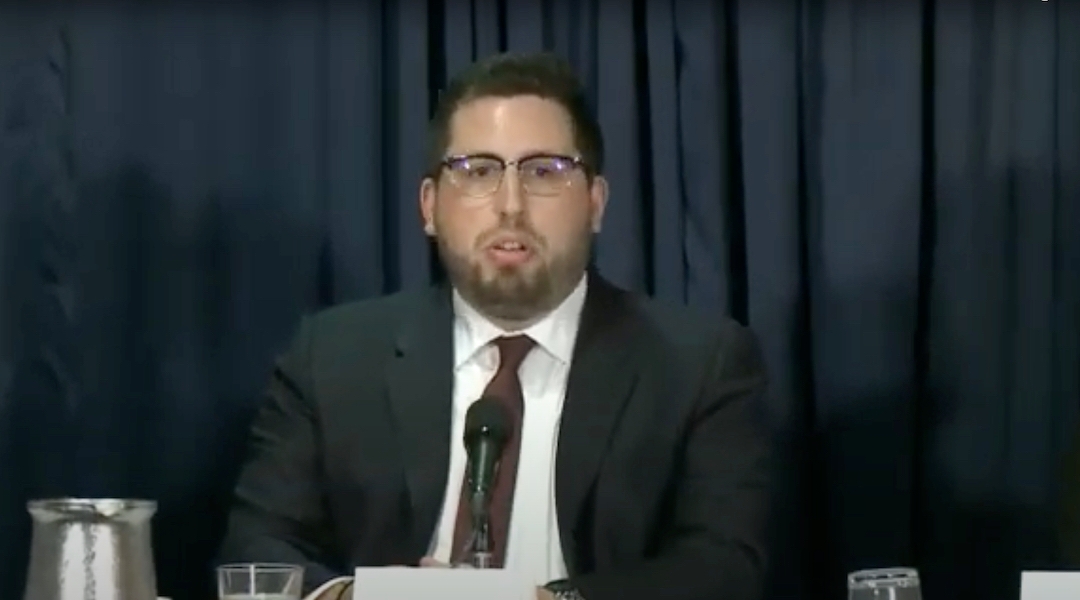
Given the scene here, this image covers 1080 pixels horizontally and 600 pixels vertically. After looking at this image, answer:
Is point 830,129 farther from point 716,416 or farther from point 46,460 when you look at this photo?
point 46,460

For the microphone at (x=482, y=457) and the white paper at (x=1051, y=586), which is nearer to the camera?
the white paper at (x=1051, y=586)

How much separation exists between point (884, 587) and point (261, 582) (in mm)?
571

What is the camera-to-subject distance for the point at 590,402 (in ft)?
7.99

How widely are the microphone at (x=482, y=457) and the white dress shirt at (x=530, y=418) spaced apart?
1.29 feet

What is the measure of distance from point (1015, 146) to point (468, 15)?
89cm

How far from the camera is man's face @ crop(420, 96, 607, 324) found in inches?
94.9

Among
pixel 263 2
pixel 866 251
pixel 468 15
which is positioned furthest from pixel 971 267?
pixel 263 2

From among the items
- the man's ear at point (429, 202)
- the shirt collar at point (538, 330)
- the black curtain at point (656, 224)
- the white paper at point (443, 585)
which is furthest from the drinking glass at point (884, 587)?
the black curtain at point (656, 224)

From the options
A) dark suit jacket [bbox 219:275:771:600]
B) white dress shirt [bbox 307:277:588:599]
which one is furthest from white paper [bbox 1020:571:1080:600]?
white dress shirt [bbox 307:277:588:599]

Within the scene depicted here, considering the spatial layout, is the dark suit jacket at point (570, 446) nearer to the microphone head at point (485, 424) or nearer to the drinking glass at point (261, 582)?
the microphone head at point (485, 424)

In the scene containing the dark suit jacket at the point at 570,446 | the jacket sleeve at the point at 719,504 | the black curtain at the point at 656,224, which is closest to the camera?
the jacket sleeve at the point at 719,504

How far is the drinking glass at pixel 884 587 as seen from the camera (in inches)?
64.1

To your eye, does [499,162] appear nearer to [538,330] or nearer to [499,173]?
[499,173]

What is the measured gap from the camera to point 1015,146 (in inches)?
114
